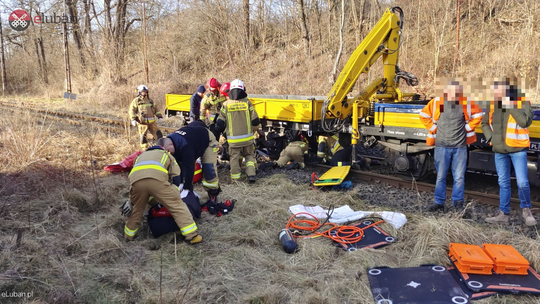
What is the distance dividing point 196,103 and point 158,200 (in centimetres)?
515

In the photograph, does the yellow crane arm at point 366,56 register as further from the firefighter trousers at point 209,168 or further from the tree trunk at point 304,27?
the tree trunk at point 304,27

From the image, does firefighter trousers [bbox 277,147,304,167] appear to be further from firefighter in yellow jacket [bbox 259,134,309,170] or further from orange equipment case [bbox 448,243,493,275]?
orange equipment case [bbox 448,243,493,275]

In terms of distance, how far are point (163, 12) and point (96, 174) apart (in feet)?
78.3

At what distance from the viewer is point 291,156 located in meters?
7.97

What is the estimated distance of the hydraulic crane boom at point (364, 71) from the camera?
24.8ft

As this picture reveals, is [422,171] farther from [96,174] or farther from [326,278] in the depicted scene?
[96,174]

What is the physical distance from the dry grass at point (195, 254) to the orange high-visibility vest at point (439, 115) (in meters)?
1.29

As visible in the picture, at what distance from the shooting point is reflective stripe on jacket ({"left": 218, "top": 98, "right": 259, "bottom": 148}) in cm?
697

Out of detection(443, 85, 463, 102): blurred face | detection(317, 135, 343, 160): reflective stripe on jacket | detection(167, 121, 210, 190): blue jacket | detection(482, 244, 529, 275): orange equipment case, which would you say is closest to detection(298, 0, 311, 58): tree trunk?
detection(317, 135, 343, 160): reflective stripe on jacket

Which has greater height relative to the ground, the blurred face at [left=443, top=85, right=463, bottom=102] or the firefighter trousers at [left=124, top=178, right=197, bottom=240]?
the blurred face at [left=443, top=85, right=463, bottom=102]

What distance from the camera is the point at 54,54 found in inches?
1446

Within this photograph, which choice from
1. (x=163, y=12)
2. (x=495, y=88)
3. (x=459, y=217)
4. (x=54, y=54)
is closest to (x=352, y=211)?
(x=459, y=217)

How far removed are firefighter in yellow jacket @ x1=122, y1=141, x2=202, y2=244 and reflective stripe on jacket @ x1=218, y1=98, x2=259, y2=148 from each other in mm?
2661

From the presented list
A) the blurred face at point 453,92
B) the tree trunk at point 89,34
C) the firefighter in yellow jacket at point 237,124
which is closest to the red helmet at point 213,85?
the firefighter in yellow jacket at point 237,124
